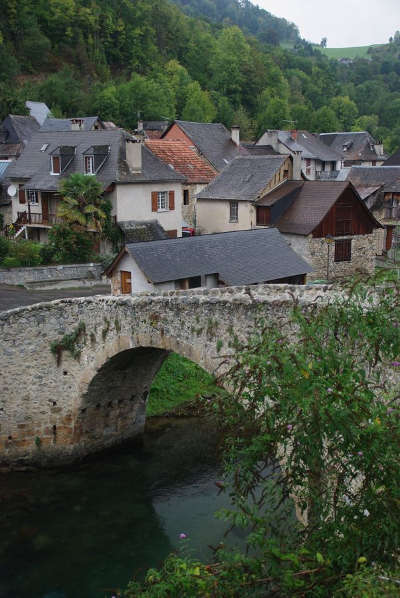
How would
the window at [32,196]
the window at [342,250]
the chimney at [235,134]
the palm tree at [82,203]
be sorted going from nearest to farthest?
the palm tree at [82,203] < the window at [342,250] < the window at [32,196] < the chimney at [235,134]

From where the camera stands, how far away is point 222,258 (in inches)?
810

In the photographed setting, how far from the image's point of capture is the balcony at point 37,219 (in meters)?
31.1

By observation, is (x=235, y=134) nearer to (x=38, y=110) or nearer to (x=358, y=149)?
(x=38, y=110)

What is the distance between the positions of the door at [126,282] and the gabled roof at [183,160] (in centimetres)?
1609

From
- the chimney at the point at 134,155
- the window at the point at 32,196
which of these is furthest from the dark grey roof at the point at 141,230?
the window at the point at 32,196

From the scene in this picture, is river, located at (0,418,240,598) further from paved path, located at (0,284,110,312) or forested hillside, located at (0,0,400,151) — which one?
forested hillside, located at (0,0,400,151)

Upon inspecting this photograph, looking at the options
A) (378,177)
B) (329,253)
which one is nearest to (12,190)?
(329,253)

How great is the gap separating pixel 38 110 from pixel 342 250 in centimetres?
3926

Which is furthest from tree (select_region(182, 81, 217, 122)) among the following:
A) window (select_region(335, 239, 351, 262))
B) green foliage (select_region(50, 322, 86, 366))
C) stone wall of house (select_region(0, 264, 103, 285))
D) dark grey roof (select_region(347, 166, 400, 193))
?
green foliage (select_region(50, 322, 86, 366))

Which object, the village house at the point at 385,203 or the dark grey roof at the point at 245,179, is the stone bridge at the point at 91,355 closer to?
the dark grey roof at the point at 245,179

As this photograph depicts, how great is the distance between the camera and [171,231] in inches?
1219

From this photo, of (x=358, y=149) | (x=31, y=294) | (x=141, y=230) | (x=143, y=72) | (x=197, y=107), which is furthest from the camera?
(x=143, y=72)

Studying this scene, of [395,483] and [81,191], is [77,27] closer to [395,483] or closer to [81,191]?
[81,191]

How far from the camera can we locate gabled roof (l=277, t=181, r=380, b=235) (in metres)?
A: 28.5
